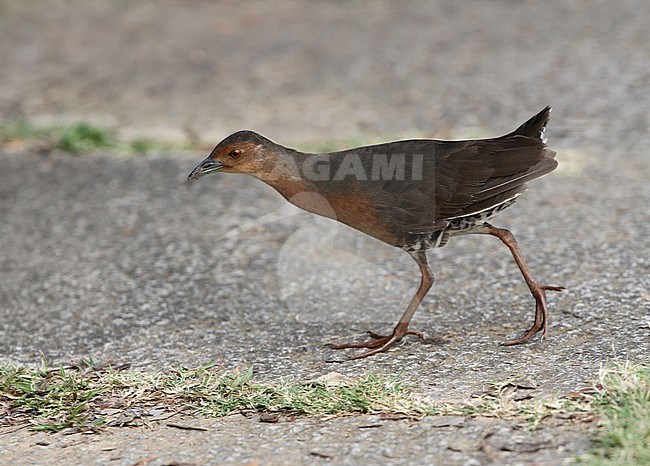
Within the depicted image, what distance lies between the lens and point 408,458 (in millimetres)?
3484

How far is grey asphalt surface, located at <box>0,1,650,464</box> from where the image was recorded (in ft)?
14.1

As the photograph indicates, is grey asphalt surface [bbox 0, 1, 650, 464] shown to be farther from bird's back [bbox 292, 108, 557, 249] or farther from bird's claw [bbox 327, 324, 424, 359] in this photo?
bird's back [bbox 292, 108, 557, 249]

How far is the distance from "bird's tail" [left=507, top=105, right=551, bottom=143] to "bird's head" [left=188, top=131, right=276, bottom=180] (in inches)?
49.2

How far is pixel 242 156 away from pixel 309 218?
6.90 feet

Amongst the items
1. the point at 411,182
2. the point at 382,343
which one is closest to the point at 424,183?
the point at 411,182

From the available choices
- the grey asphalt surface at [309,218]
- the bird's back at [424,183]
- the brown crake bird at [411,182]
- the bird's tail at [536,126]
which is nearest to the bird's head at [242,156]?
the brown crake bird at [411,182]

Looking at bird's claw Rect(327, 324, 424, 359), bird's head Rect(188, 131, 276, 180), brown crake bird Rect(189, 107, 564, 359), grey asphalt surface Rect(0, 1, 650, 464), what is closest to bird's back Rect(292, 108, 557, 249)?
brown crake bird Rect(189, 107, 564, 359)

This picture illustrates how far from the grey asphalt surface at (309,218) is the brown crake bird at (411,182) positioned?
0.48 m

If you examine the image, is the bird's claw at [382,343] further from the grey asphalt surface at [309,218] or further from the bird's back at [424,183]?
the bird's back at [424,183]

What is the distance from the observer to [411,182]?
4.63 m

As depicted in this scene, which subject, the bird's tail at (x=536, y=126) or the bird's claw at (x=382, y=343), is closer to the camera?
the bird's claw at (x=382, y=343)

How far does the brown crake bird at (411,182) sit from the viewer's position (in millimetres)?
4578

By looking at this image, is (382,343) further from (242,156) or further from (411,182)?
(242,156)

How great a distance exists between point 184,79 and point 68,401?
20.5ft
